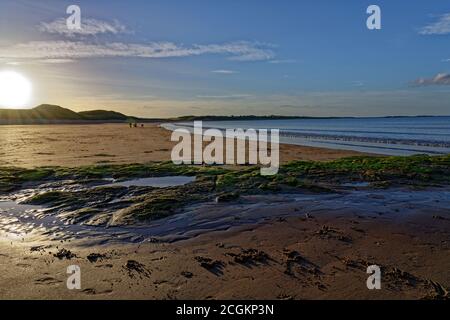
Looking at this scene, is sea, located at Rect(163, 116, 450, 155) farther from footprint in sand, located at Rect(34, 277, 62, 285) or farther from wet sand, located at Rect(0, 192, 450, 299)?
footprint in sand, located at Rect(34, 277, 62, 285)

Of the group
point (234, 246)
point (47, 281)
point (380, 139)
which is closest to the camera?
point (47, 281)

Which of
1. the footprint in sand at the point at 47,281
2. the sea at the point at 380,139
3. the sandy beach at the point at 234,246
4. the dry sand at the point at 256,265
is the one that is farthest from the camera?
the sea at the point at 380,139

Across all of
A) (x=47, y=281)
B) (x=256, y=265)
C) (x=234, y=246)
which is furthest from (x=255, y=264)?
(x=47, y=281)

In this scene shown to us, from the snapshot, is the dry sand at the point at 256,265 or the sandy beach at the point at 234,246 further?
the sandy beach at the point at 234,246

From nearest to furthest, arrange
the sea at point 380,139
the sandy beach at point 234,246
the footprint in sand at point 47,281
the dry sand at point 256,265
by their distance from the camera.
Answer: the dry sand at point 256,265 < the sandy beach at point 234,246 < the footprint in sand at point 47,281 < the sea at point 380,139

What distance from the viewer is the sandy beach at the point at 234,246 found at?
5.12 meters

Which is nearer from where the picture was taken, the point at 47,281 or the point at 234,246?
the point at 47,281

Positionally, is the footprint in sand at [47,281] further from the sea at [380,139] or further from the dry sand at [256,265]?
the sea at [380,139]

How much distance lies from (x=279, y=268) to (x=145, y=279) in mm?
2033

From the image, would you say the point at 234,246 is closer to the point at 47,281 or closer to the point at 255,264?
the point at 255,264

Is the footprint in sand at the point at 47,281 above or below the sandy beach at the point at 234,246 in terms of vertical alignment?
below

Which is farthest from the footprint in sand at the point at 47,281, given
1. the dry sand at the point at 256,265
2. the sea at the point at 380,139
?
the sea at the point at 380,139

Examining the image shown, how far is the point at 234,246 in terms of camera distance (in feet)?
22.0
